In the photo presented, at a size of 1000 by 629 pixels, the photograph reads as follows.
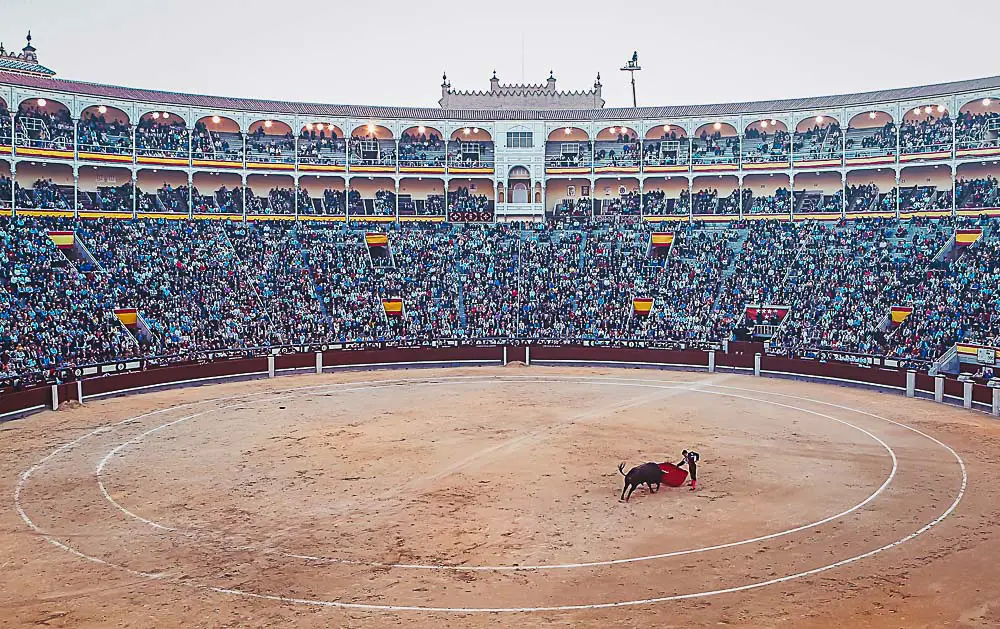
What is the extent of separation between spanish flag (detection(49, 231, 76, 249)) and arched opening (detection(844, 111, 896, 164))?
48.6 metres

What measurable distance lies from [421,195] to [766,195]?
2614 cm

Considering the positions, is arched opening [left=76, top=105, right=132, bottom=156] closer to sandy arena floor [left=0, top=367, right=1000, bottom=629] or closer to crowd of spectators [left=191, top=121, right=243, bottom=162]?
crowd of spectators [left=191, top=121, right=243, bottom=162]

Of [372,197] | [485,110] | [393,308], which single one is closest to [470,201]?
[372,197]

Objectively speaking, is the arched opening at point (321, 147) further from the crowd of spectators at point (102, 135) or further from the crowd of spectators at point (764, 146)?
the crowd of spectators at point (764, 146)

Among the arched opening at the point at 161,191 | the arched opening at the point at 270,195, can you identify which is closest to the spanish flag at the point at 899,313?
the arched opening at the point at 270,195

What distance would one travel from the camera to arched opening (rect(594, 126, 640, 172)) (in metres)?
61.1

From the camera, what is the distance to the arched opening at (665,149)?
198 ft

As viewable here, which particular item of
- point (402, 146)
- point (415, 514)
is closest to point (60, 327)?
point (415, 514)

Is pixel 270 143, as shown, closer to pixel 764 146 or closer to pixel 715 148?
pixel 715 148

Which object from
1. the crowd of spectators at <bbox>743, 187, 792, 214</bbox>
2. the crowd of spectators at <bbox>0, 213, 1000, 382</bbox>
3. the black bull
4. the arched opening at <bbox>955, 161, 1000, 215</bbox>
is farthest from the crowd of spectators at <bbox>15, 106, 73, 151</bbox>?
the arched opening at <bbox>955, 161, 1000, 215</bbox>

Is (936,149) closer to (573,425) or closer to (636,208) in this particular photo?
(636,208)

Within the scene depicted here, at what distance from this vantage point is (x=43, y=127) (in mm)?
51125

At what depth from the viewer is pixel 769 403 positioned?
94.8 ft

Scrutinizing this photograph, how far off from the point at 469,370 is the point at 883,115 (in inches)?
1517
